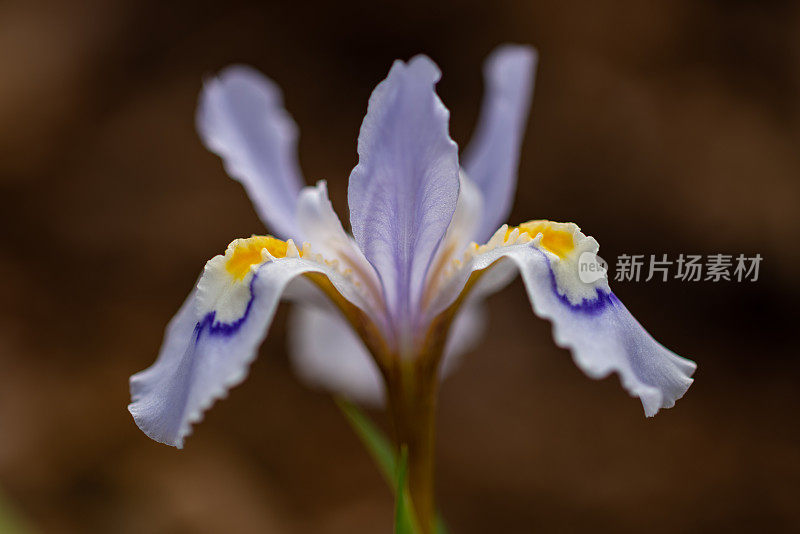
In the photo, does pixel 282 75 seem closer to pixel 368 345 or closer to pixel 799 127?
pixel 799 127

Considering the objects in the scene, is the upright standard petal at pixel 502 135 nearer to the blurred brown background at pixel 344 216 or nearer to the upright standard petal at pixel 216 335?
the upright standard petal at pixel 216 335

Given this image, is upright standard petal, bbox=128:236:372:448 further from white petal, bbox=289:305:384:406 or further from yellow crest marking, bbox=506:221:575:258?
white petal, bbox=289:305:384:406

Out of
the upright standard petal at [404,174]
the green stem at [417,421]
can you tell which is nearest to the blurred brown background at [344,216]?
the green stem at [417,421]

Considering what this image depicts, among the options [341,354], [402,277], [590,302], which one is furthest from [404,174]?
[341,354]

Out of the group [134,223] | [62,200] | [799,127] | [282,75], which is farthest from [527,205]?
[62,200]

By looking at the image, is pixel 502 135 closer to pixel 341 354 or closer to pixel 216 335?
pixel 341 354

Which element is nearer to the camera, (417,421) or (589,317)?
(589,317)

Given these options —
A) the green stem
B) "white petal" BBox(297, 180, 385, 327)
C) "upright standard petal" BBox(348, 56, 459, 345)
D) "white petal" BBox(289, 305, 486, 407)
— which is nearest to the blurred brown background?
"white petal" BBox(289, 305, 486, 407)
